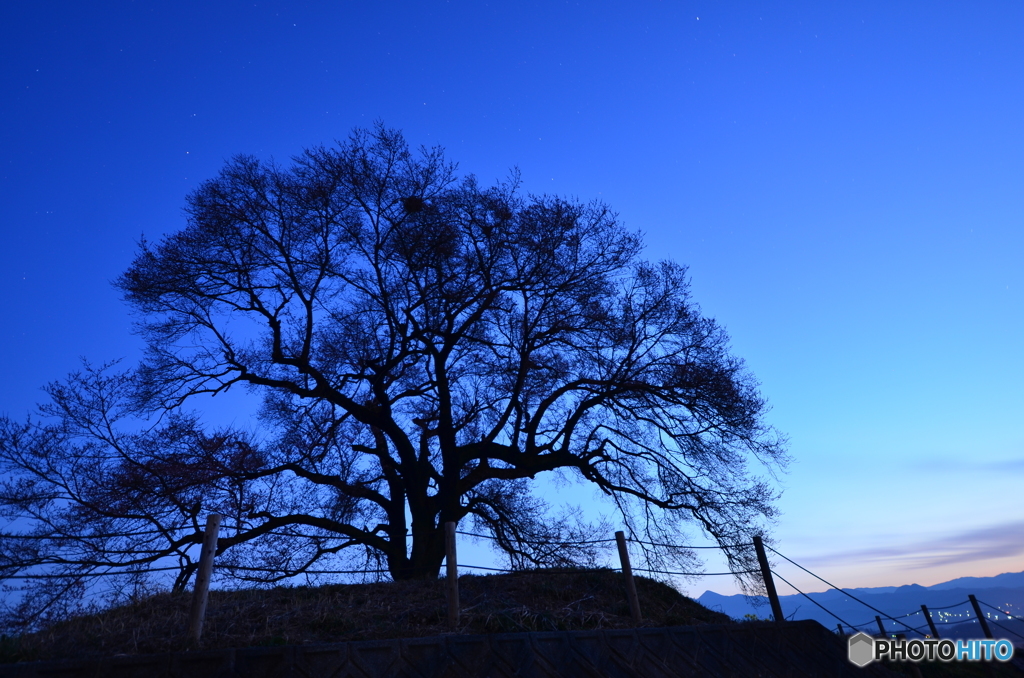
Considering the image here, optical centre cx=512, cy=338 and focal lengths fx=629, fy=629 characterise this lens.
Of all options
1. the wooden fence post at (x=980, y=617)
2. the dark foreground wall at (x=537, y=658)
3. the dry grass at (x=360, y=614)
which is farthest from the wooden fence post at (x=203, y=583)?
the wooden fence post at (x=980, y=617)

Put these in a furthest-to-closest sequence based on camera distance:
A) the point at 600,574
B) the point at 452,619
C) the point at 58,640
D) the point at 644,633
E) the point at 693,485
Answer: the point at 693,485 → the point at 600,574 → the point at 644,633 → the point at 452,619 → the point at 58,640

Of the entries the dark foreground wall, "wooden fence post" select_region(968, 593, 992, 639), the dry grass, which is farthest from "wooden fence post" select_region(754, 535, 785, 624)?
"wooden fence post" select_region(968, 593, 992, 639)

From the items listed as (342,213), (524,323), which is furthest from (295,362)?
(524,323)

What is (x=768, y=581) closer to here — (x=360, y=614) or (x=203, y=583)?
(x=360, y=614)

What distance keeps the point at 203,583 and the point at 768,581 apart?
8758 millimetres

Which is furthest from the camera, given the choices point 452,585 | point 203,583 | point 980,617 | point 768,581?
point 980,617

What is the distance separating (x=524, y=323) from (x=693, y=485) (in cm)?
492

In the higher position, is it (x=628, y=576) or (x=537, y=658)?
(x=628, y=576)

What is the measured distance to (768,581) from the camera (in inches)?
420

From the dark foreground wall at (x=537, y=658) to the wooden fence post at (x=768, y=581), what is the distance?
46 cm

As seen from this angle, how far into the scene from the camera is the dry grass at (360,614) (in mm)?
6402

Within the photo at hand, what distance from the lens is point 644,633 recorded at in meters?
8.14

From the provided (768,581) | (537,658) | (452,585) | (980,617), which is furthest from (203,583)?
(980,617)

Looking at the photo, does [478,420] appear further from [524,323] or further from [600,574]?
[600,574]
